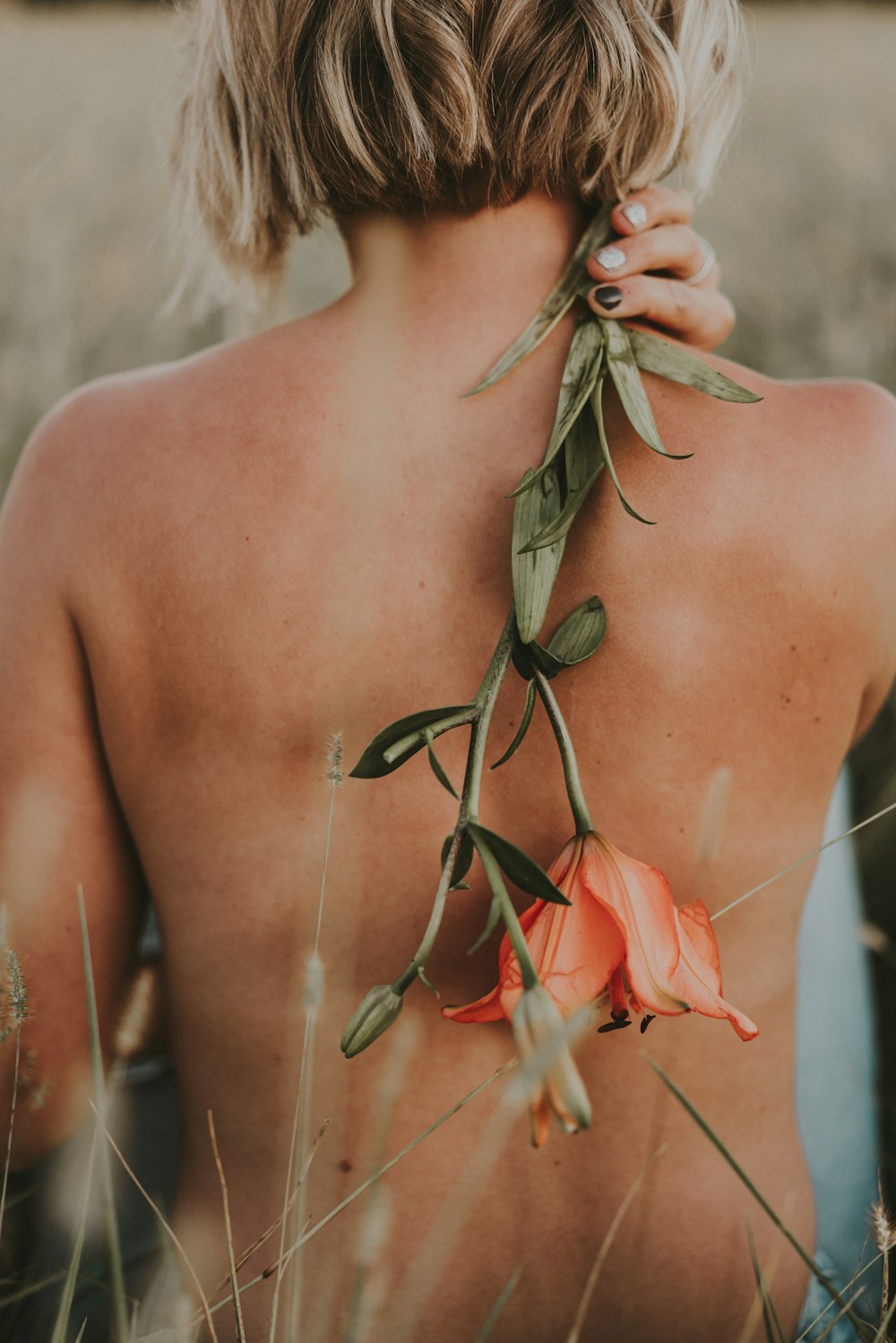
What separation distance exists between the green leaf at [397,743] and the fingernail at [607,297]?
366 mm

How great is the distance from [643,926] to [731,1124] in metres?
0.42

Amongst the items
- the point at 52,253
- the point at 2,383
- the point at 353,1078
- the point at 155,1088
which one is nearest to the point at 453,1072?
the point at 353,1078

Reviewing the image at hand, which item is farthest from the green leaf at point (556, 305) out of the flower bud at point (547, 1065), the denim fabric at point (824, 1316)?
the denim fabric at point (824, 1316)

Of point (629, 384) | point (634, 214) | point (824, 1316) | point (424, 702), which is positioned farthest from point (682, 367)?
point (824, 1316)

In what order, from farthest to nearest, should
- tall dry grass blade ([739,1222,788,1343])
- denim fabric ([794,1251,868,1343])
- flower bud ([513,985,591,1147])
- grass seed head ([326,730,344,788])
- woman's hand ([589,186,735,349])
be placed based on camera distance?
denim fabric ([794,1251,868,1343]) → woman's hand ([589,186,735,349]) → grass seed head ([326,730,344,788]) → tall dry grass blade ([739,1222,788,1343]) → flower bud ([513,985,591,1147])

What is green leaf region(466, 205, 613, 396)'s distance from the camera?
2.45ft

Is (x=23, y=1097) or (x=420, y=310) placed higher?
(x=420, y=310)

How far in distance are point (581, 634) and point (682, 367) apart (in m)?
0.23

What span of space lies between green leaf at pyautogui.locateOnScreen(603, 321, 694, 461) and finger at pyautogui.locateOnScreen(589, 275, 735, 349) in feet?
0.06

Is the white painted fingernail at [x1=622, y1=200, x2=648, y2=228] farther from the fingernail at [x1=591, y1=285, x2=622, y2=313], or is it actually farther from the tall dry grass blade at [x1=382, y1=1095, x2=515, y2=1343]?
the tall dry grass blade at [x1=382, y1=1095, x2=515, y2=1343]

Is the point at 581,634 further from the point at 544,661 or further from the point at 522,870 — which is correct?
the point at 522,870

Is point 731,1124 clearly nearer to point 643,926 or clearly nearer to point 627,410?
point 643,926

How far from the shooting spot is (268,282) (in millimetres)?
1133

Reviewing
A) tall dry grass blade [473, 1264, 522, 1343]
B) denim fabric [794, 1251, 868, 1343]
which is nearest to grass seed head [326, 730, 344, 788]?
tall dry grass blade [473, 1264, 522, 1343]
